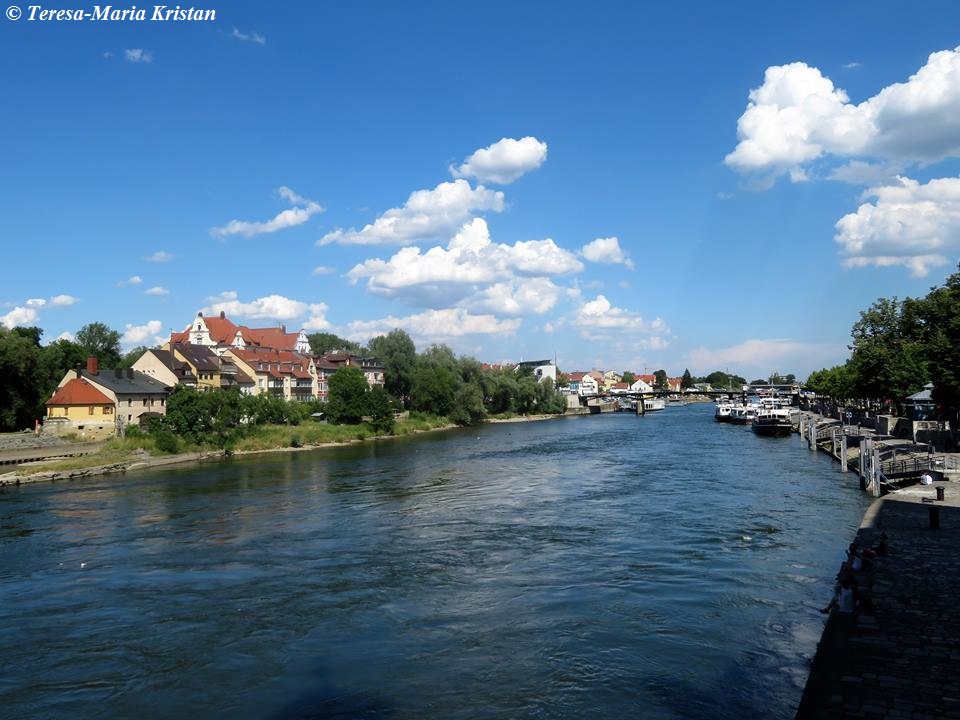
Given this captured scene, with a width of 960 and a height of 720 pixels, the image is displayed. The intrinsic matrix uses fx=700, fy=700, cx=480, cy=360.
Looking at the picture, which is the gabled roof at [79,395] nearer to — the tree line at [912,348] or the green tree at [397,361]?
the green tree at [397,361]

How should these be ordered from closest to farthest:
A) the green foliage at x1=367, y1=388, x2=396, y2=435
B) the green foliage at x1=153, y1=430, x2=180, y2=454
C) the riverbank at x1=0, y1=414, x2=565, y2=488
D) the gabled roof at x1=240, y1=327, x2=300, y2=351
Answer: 1. the riverbank at x1=0, y1=414, x2=565, y2=488
2. the green foliage at x1=153, y1=430, x2=180, y2=454
3. the green foliage at x1=367, y1=388, x2=396, y2=435
4. the gabled roof at x1=240, y1=327, x2=300, y2=351

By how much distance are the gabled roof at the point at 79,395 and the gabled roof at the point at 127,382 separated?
0.83 m

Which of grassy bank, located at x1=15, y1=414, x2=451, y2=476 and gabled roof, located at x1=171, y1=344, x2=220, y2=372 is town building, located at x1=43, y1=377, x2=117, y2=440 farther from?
gabled roof, located at x1=171, y1=344, x2=220, y2=372

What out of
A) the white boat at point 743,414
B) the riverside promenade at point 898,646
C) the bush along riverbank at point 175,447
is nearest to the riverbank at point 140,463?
the bush along riverbank at point 175,447

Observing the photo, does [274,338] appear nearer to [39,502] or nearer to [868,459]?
[39,502]

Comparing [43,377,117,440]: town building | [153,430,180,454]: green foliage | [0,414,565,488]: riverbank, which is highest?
[43,377,117,440]: town building

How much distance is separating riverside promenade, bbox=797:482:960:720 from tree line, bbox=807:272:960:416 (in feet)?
83.2

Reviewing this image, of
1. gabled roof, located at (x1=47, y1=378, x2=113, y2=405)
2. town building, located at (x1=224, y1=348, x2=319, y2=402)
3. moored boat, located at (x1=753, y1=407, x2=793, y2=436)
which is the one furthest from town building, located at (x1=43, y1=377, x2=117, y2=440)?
moored boat, located at (x1=753, y1=407, x2=793, y2=436)

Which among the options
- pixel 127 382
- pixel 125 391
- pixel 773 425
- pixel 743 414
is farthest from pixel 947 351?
pixel 127 382

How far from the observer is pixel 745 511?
29219 millimetres

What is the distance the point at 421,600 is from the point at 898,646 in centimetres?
1082

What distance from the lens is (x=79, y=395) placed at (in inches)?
2303

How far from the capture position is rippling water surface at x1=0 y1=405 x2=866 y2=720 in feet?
42.9

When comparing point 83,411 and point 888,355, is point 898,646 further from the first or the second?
point 83,411
